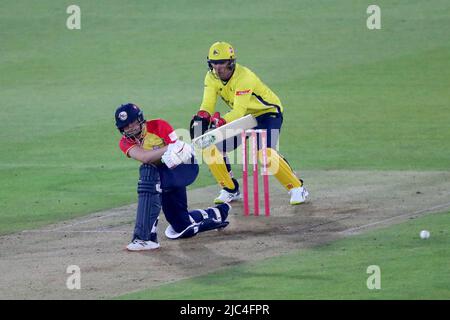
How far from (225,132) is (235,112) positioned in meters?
0.72

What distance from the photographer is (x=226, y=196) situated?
16219 millimetres

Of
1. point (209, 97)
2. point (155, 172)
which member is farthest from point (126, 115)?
point (209, 97)

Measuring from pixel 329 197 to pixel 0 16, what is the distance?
17.3m

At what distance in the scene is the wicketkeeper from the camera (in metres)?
13.5

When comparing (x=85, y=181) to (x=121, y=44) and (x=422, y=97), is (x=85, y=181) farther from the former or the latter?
(x=121, y=44)

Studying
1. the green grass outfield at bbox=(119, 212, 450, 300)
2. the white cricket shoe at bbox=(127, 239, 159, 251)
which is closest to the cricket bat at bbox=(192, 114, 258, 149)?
the white cricket shoe at bbox=(127, 239, 159, 251)

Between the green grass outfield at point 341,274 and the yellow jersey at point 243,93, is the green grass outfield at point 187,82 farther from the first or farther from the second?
the green grass outfield at point 341,274

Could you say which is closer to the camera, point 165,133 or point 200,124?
point 165,133

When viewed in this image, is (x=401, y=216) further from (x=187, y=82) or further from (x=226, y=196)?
(x=187, y=82)

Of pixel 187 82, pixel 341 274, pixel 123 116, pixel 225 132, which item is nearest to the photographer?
pixel 341 274

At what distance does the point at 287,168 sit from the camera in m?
15.9

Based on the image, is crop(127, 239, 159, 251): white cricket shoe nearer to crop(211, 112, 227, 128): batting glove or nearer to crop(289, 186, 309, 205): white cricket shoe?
crop(211, 112, 227, 128): batting glove

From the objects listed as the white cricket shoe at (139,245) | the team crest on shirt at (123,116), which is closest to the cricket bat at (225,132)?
the team crest on shirt at (123,116)

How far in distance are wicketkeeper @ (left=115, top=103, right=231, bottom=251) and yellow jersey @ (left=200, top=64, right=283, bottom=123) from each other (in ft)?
6.54
